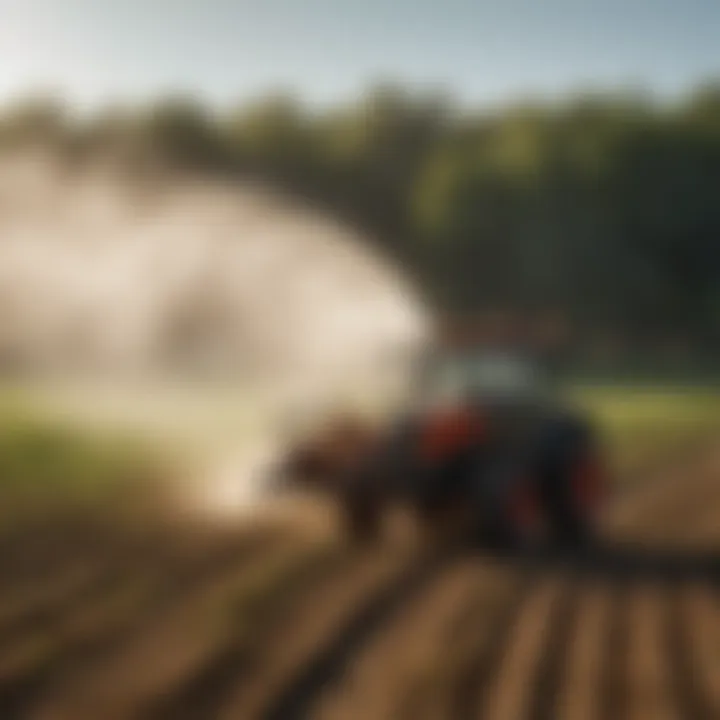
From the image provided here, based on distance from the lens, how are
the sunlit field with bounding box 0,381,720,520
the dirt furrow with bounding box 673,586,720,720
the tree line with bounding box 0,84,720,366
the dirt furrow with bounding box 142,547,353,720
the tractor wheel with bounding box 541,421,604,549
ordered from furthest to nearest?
the tractor wheel with bounding box 541,421,604,549
the tree line with bounding box 0,84,720,366
the sunlit field with bounding box 0,381,720,520
the dirt furrow with bounding box 673,586,720,720
the dirt furrow with bounding box 142,547,353,720

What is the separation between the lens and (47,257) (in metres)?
2.76

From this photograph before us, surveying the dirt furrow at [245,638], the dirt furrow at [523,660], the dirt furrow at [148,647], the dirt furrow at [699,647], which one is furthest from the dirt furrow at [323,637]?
the dirt furrow at [699,647]

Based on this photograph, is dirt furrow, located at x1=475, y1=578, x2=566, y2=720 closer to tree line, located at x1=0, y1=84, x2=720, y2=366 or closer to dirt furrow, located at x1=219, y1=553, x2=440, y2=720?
dirt furrow, located at x1=219, y1=553, x2=440, y2=720

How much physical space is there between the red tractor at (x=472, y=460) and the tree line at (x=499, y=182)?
21 centimetres

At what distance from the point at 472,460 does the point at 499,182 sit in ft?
2.38

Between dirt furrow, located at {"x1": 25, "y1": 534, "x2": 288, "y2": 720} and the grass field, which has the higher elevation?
the grass field

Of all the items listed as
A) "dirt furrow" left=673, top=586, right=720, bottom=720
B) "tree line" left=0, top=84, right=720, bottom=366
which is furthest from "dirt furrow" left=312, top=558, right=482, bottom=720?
"tree line" left=0, top=84, right=720, bottom=366

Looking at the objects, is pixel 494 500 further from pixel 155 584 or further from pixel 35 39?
pixel 35 39

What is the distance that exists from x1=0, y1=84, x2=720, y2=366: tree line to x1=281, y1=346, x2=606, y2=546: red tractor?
0.21 metres

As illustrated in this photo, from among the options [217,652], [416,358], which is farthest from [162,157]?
[217,652]

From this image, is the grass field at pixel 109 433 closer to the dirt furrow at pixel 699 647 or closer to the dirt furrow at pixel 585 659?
the dirt furrow at pixel 585 659

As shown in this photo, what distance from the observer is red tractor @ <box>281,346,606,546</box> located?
2.87 meters

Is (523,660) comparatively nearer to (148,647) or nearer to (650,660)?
(650,660)

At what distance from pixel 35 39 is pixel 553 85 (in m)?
1.31
